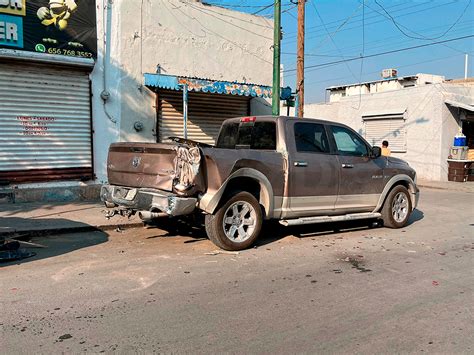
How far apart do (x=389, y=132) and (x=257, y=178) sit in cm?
1694

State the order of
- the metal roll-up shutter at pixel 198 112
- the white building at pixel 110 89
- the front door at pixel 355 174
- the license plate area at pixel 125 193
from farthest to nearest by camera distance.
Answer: the metal roll-up shutter at pixel 198 112
the white building at pixel 110 89
the front door at pixel 355 174
the license plate area at pixel 125 193

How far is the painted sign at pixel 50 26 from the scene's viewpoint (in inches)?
400

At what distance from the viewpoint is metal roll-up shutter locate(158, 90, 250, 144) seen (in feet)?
42.1

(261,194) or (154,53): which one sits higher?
(154,53)

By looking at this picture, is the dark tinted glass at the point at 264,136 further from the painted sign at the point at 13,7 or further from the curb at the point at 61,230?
the painted sign at the point at 13,7

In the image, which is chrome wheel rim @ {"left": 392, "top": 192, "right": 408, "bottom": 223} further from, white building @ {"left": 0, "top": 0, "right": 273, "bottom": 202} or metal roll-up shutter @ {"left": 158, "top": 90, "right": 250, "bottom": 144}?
metal roll-up shutter @ {"left": 158, "top": 90, "right": 250, "bottom": 144}

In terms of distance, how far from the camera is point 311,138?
25.1 ft

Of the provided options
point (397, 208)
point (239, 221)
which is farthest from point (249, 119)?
point (397, 208)

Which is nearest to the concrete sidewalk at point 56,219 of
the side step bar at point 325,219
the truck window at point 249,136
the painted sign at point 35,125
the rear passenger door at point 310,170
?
the painted sign at point 35,125

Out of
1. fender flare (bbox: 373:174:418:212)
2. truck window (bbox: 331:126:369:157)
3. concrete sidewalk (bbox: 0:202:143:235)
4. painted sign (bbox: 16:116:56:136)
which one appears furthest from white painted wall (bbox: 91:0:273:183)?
fender flare (bbox: 373:174:418:212)

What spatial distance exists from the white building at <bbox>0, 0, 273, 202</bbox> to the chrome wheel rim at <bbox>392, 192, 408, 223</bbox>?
5.40 meters

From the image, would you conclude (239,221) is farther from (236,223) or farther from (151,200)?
(151,200)

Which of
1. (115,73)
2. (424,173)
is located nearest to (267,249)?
(115,73)

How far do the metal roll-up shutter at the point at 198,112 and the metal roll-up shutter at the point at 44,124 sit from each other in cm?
221
